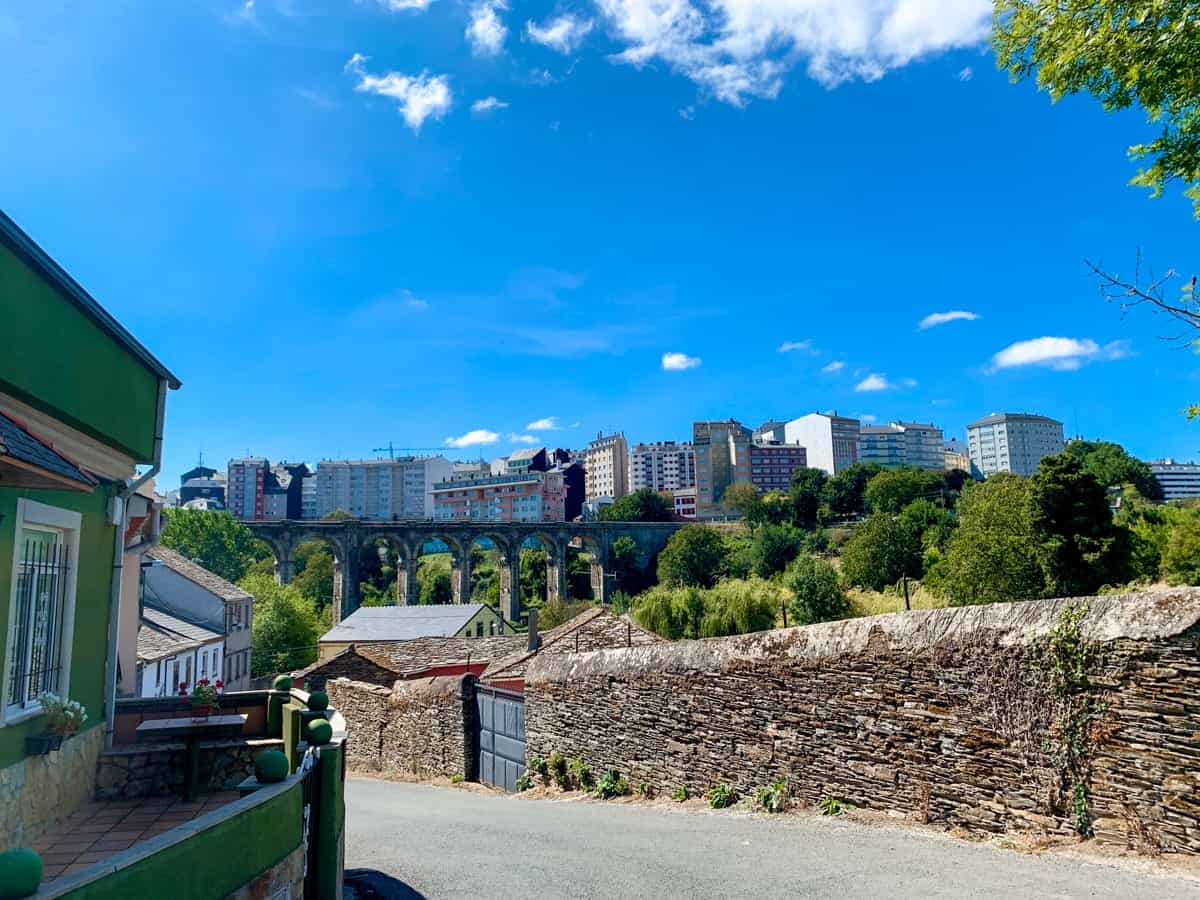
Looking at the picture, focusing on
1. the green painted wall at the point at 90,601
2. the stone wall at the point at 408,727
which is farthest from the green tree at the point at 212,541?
the green painted wall at the point at 90,601

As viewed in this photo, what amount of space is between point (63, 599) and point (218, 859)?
2.88 metres

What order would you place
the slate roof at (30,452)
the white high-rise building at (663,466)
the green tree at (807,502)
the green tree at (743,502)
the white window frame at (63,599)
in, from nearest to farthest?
the slate roof at (30,452) < the white window frame at (63,599) < the green tree at (807,502) < the green tree at (743,502) < the white high-rise building at (663,466)

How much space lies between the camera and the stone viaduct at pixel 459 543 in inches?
2731

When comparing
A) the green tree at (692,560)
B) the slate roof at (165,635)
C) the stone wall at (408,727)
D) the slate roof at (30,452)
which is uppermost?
the green tree at (692,560)

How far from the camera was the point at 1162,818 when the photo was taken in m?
5.05

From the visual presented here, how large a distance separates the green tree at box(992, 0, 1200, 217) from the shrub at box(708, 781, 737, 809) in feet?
22.6

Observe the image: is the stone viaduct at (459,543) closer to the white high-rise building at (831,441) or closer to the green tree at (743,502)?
the green tree at (743,502)

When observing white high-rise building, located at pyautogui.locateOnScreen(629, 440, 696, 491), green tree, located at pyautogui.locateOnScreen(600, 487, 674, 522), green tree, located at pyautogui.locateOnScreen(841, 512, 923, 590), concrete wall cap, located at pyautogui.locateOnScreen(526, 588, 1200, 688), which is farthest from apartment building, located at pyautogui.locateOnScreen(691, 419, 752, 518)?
concrete wall cap, located at pyautogui.locateOnScreen(526, 588, 1200, 688)

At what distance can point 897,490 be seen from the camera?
90375 millimetres

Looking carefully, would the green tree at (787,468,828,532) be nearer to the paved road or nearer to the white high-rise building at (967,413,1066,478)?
the paved road

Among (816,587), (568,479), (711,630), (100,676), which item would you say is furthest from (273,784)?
(568,479)

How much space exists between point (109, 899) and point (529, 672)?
396 inches

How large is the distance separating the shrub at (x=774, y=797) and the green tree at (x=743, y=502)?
86433mm

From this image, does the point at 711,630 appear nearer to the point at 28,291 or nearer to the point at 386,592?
the point at 28,291
